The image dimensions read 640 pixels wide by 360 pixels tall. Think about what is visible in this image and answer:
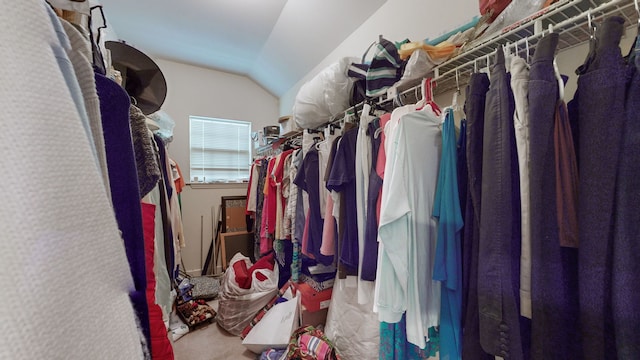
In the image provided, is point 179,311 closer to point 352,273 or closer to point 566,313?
point 352,273

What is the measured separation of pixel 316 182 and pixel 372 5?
1.40 meters

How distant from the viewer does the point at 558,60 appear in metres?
0.90

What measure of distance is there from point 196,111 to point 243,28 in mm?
1304

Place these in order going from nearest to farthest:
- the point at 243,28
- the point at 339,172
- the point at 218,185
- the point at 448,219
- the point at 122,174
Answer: the point at 122,174 → the point at 448,219 → the point at 339,172 → the point at 243,28 → the point at 218,185

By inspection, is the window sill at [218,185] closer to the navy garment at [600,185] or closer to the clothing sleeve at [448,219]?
the clothing sleeve at [448,219]

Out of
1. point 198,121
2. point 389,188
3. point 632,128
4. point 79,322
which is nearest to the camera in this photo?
point 79,322

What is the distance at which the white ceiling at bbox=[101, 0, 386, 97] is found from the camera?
6.63 feet

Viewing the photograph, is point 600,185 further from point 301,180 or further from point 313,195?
point 301,180

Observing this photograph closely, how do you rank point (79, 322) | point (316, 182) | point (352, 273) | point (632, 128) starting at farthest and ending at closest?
point (316, 182) < point (352, 273) < point (632, 128) < point (79, 322)

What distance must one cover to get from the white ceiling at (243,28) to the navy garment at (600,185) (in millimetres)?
1645

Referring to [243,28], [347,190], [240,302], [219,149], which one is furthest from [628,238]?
[219,149]

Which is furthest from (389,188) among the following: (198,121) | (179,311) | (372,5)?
(198,121)

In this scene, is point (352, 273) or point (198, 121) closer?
point (352, 273)

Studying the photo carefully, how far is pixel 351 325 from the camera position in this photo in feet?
4.58
